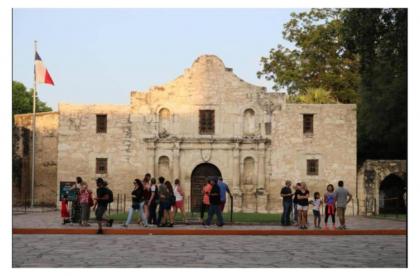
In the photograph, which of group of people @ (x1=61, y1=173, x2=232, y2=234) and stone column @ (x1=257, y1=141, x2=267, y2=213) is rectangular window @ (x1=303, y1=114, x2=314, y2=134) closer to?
stone column @ (x1=257, y1=141, x2=267, y2=213)

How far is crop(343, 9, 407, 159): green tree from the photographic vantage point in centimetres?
2827

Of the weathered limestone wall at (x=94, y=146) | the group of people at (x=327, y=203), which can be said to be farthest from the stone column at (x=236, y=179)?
the group of people at (x=327, y=203)

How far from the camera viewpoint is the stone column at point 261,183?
37156 millimetres

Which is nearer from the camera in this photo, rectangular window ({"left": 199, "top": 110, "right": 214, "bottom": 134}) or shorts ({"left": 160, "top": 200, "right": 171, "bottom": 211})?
shorts ({"left": 160, "top": 200, "right": 171, "bottom": 211})

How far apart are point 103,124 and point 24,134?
594 cm

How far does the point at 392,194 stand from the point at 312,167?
7.31 metres

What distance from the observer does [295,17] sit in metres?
52.1

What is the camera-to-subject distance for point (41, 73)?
38250mm

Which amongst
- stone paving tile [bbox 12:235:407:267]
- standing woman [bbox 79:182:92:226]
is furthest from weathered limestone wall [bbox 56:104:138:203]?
stone paving tile [bbox 12:235:407:267]

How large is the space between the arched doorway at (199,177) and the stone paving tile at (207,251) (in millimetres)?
16581

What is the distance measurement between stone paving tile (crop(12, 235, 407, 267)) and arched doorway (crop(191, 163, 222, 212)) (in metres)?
16.6

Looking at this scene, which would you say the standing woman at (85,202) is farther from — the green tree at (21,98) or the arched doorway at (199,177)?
the green tree at (21,98)

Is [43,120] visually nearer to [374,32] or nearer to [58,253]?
[374,32]

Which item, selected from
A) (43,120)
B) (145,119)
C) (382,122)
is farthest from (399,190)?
(43,120)
